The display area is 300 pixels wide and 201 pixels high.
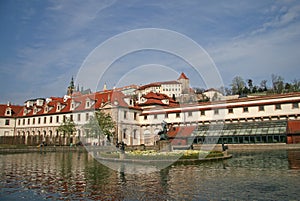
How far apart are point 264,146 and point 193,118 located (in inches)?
678

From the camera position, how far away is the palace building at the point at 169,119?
1930 inches

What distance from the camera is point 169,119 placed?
62312 mm

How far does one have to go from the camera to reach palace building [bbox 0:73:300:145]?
4903 centimetres

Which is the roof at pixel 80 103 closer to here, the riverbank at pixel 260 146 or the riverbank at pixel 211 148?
the riverbank at pixel 211 148

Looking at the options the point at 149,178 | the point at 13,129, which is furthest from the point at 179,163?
the point at 13,129

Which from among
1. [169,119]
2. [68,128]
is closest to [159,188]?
[169,119]

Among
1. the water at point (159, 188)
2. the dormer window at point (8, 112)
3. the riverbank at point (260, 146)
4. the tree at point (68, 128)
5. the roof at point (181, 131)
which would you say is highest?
the dormer window at point (8, 112)

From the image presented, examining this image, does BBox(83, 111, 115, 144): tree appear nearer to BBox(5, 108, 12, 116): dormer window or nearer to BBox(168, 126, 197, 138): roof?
BBox(168, 126, 197, 138): roof

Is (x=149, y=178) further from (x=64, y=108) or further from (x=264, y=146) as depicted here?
(x=64, y=108)

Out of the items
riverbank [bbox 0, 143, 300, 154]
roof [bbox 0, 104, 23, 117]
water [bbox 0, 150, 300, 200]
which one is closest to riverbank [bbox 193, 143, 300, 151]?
riverbank [bbox 0, 143, 300, 154]

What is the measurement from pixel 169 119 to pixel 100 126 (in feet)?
52.3

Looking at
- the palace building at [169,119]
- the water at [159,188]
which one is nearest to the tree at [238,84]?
the palace building at [169,119]

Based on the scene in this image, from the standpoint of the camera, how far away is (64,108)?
7381 centimetres

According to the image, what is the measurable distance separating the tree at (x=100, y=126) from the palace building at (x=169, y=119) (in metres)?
2.19
